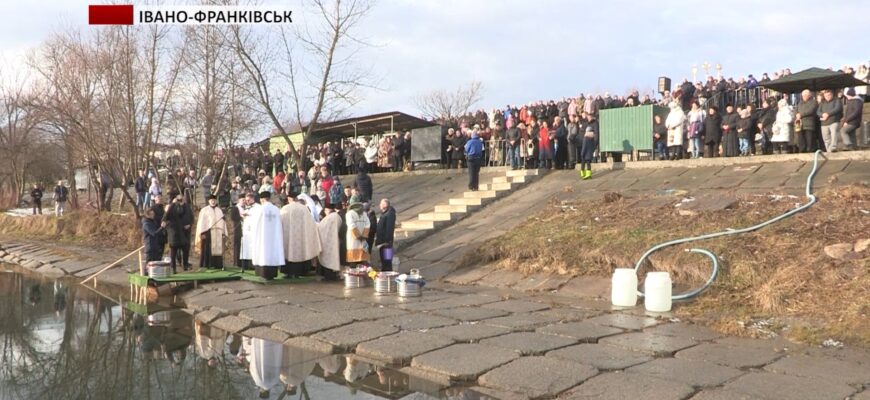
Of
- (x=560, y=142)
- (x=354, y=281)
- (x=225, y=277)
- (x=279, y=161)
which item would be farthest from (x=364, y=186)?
(x=279, y=161)

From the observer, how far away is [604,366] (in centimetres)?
576

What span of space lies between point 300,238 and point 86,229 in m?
13.2

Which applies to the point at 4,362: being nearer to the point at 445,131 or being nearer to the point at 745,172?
the point at 745,172

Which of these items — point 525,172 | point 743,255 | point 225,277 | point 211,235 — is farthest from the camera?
point 525,172

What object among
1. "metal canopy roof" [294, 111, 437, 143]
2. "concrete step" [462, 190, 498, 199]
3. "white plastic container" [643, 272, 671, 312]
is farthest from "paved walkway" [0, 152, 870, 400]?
"metal canopy roof" [294, 111, 437, 143]

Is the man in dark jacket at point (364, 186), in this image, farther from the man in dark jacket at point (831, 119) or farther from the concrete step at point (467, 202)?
the man in dark jacket at point (831, 119)

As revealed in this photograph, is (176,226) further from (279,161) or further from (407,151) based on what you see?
(279,161)

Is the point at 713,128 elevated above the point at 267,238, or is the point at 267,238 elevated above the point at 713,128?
the point at 713,128

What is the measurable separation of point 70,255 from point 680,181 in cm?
1577

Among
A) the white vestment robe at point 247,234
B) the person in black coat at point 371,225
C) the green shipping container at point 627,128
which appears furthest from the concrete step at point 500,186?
the white vestment robe at point 247,234

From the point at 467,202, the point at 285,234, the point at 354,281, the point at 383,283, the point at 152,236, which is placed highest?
the point at 467,202

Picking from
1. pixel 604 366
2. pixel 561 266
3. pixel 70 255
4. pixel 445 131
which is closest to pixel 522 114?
pixel 445 131

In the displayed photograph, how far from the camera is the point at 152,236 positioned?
1281 cm

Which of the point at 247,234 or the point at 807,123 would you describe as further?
the point at 807,123
